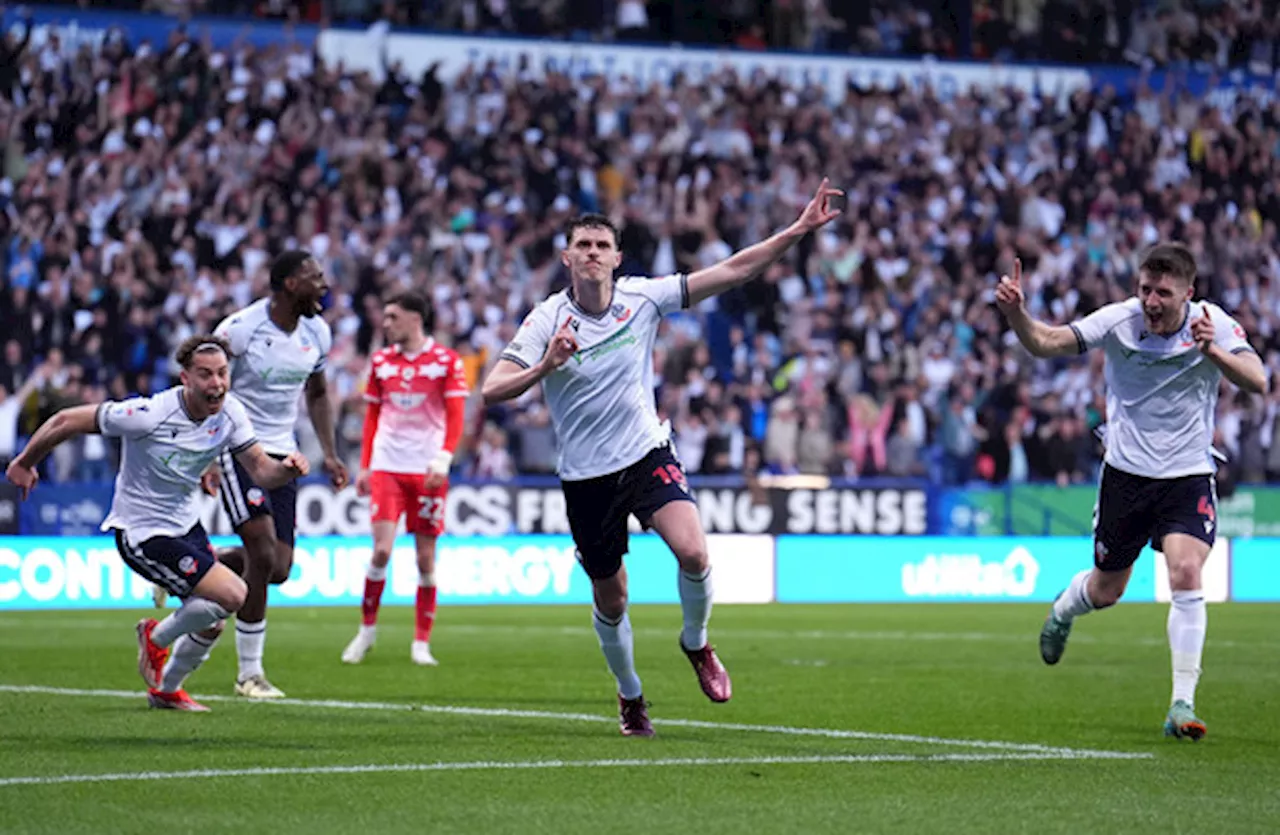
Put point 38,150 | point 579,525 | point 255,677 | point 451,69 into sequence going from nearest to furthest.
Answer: point 579,525, point 255,677, point 38,150, point 451,69

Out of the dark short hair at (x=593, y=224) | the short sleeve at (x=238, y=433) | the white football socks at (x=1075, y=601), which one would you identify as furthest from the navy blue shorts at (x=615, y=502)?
the white football socks at (x=1075, y=601)

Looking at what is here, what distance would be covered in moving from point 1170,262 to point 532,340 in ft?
10.4

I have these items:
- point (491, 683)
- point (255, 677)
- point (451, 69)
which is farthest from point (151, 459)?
point (451, 69)

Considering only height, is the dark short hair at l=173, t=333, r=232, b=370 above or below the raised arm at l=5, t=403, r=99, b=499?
above

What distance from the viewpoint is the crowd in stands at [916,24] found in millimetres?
36188

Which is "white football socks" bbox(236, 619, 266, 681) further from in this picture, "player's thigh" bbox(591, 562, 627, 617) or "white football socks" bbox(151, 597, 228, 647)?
"player's thigh" bbox(591, 562, 627, 617)

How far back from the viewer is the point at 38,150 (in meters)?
29.3

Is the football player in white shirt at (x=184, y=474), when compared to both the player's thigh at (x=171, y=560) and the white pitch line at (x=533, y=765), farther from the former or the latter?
the white pitch line at (x=533, y=765)

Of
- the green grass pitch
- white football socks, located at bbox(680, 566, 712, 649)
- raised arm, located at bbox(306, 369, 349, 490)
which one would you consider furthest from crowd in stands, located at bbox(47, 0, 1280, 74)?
white football socks, located at bbox(680, 566, 712, 649)

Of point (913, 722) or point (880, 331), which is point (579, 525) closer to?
point (913, 722)

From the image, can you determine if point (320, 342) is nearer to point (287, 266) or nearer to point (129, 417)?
point (287, 266)

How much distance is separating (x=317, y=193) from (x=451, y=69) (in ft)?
17.6

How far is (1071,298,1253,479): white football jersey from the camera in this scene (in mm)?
10945

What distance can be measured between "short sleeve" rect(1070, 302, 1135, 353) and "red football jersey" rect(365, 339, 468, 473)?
20.3 feet
